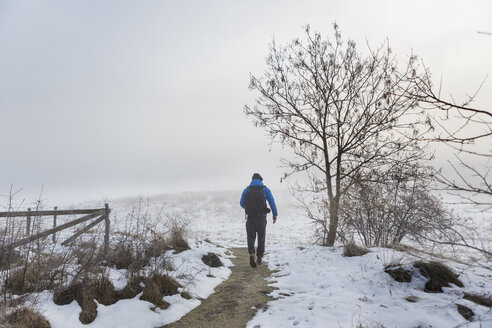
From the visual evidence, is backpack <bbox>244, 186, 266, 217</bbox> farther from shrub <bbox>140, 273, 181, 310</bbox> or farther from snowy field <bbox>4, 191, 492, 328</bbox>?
shrub <bbox>140, 273, 181, 310</bbox>

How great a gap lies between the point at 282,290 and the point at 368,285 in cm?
146

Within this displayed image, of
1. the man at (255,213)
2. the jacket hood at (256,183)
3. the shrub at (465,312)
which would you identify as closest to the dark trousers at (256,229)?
the man at (255,213)

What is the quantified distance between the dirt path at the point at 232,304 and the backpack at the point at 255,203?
1.47 meters

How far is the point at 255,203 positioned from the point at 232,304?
2915 millimetres

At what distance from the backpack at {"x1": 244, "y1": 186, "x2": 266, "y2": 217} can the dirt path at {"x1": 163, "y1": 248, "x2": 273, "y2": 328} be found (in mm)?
1473

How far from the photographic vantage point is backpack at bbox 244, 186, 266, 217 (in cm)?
699

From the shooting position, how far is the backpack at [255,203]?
6988mm

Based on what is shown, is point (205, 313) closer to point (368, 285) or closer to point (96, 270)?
point (96, 270)

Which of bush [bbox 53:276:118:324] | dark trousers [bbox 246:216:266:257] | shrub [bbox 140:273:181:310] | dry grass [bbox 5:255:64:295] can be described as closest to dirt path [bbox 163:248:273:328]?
shrub [bbox 140:273:181:310]

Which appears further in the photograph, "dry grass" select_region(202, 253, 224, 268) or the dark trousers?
the dark trousers

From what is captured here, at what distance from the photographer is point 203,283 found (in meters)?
5.26

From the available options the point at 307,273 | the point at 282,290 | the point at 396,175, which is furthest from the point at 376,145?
the point at 282,290

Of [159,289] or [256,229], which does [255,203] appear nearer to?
[256,229]

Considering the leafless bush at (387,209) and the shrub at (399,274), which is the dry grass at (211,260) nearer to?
the shrub at (399,274)
